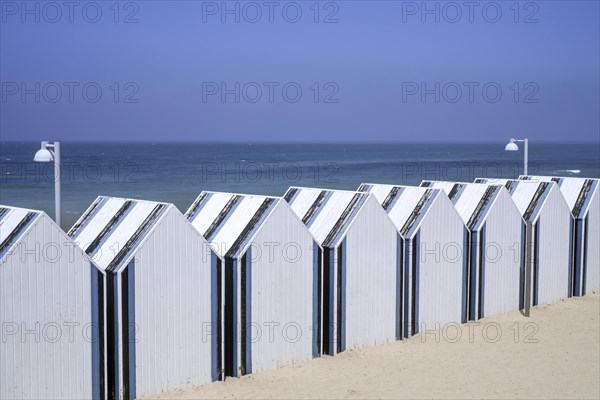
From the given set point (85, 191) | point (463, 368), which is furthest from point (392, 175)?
point (463, 368)

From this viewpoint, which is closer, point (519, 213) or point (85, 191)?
point (519, 213)

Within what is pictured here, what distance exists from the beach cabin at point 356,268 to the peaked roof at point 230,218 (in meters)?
1.46

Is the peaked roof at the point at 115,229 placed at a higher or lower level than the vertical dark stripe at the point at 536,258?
higher

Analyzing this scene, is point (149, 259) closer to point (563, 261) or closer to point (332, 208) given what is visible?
point (332, 208)

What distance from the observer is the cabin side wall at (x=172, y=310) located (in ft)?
37.8

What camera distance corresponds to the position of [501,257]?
17.3m

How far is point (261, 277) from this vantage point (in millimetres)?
12844

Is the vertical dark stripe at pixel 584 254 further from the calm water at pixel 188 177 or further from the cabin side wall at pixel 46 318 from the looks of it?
the calm water at pixel 188 177

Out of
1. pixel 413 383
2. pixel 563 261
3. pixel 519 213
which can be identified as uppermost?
pixel 519 213

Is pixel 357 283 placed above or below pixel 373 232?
below

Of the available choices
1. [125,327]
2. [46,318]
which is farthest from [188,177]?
[46,318]

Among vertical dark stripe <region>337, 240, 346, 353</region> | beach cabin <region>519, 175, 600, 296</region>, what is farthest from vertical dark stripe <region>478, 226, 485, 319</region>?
vertical dark stripe <region>337, 240, 346, 353</region>

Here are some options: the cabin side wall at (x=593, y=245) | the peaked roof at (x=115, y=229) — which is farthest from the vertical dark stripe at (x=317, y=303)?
the cabin side wall at (x=593, y=245)

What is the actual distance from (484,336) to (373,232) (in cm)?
333
